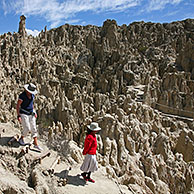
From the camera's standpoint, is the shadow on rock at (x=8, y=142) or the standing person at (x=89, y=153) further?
the standing person at (x=89, y=153)

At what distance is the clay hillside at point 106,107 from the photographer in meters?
4.62

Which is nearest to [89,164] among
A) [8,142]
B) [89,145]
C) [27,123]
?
[89,145]

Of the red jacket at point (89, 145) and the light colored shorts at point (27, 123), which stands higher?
the light colored shorts at point (27, 123)

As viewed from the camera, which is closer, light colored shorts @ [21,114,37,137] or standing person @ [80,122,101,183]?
light colored shorts @ [21,114,37,137]

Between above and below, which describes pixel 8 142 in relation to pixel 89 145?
above

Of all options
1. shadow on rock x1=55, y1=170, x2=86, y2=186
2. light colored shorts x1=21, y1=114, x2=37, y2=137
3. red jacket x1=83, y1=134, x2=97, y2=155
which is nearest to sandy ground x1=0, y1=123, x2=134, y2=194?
shadow on rock x1=55, y1=170, x2=86, y2=186

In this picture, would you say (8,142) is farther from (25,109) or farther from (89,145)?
(89,145)

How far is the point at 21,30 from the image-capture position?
97.7 ft

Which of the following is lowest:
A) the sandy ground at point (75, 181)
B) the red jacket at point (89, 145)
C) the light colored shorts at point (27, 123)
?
the sandy ground at point (75, 181)

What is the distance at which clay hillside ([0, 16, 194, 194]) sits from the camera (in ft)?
15.1

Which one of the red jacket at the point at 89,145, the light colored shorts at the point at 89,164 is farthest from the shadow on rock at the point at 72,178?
the red jacket at the point at 89,145

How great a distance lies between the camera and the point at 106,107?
20469mm

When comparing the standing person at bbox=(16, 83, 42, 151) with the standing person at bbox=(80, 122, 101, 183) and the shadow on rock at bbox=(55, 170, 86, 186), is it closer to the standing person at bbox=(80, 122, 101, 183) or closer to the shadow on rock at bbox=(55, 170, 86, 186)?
the shadow on rock at bbox=(55, 170, 86, 186)

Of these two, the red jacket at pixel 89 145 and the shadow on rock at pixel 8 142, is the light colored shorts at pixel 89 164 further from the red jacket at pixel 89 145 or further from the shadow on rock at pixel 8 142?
the shadow on rock at pixel 8 142
